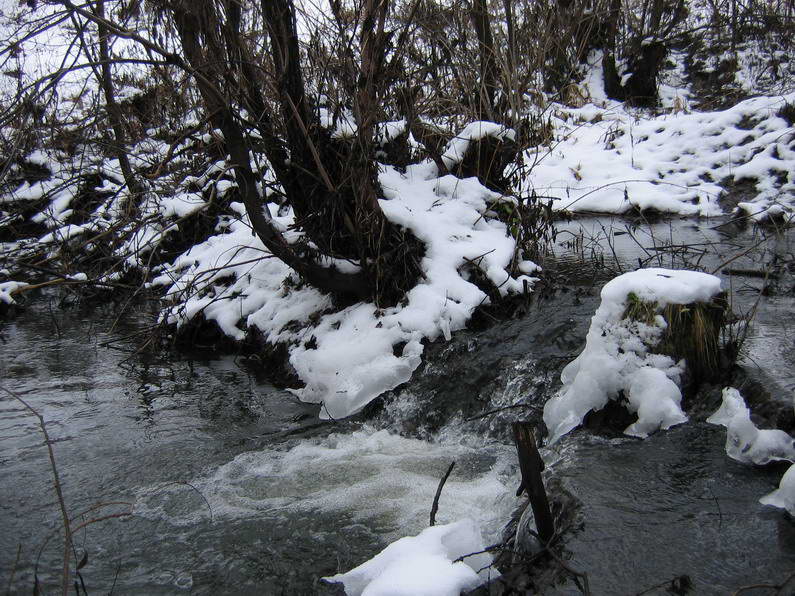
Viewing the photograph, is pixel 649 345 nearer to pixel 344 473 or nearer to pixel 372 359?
pixel 344 473

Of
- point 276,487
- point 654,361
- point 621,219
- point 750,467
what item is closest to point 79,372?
point 276,487

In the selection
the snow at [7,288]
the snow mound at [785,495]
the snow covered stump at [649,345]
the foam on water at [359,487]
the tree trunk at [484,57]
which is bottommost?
the foam on water at [359,487]

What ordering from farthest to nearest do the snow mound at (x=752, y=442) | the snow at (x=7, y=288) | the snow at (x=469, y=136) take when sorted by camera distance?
the snow at (x=7, y=288), the snow at (x=469, y=136), the snow mound at (x=752, y=442)

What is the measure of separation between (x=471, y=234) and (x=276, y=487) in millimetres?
2752

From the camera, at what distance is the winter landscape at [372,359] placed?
2697mm

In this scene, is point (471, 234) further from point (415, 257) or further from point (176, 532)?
point (176, 532)

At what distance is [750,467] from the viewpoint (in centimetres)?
289

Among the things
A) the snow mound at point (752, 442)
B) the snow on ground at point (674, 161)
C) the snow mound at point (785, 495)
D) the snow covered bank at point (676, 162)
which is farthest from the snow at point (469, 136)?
the snow mound at point (785, 495)

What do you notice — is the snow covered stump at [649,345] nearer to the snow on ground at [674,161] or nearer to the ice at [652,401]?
the ice at [652,401]

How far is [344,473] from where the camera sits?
367cm

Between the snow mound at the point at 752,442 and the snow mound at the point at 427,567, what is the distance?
129 cm

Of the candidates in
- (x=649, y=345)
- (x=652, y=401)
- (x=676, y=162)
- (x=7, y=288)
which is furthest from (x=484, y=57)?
(x=7, y=288)

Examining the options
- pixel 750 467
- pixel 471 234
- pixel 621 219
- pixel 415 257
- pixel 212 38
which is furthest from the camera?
pixel 621 219

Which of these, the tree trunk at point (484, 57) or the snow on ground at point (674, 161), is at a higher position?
the tree trunk at point (484, 57)
